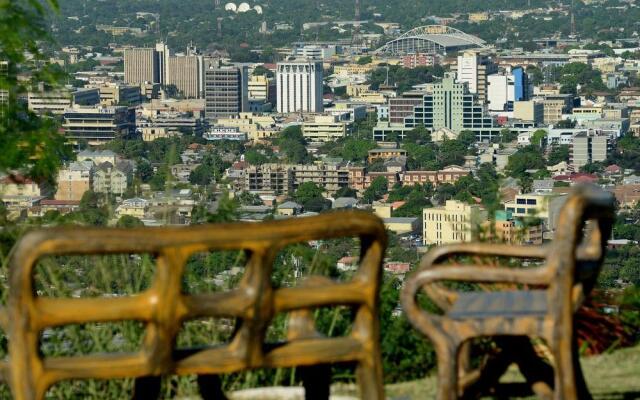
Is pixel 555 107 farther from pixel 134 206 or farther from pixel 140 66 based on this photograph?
pixel 134 206

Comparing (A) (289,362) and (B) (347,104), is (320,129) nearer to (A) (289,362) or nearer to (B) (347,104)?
(B) (347,104)

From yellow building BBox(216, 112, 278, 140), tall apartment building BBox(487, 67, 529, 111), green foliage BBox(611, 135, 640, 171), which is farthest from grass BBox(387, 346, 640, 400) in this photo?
tall apartment building BBox(487, 67, 529, 111)

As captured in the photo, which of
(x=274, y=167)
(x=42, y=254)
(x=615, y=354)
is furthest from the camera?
(x=274, y=167)

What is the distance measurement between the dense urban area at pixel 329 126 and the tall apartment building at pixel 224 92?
0.30 feet

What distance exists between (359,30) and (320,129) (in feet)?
136

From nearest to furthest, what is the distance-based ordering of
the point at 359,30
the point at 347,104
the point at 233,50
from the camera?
the point at 347,104 → the point at 233,50 → the point at 359,30

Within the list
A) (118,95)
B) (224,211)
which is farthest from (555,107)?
(224,211)

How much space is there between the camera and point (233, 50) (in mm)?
96938

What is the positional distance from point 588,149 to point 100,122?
62.7 ft

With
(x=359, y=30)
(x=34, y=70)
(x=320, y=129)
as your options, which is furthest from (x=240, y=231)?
(x=359, y=30)

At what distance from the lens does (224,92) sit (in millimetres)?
78875

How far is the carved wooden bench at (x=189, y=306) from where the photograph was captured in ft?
7.98

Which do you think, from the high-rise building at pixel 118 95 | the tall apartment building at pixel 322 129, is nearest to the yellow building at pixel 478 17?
the high-rise building at pixel 118 95

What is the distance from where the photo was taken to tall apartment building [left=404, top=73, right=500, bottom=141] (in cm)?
6794
